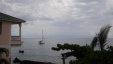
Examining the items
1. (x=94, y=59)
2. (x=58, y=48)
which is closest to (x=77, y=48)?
(x=58, y=48)

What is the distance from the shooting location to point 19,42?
132 ft

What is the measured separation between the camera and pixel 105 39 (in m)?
24.9

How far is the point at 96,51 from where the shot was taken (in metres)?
22.6

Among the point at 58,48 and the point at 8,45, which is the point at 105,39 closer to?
the point at 58,48

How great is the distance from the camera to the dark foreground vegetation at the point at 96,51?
63.1ft

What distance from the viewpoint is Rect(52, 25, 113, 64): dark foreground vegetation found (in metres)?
19.2

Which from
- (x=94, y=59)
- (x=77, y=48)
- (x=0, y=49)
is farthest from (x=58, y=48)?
(x=0, y=49)

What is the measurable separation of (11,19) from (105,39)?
53.7 ft

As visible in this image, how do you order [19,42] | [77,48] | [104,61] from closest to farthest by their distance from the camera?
1. [104,61]
2. [77,48]
3. [19,42]

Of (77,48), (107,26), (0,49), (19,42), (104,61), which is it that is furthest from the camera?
(19,42)

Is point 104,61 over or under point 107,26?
under

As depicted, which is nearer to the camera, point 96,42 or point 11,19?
point 96,42

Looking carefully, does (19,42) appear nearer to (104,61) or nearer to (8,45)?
(8,45)

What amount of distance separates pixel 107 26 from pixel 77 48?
10.6 ft
